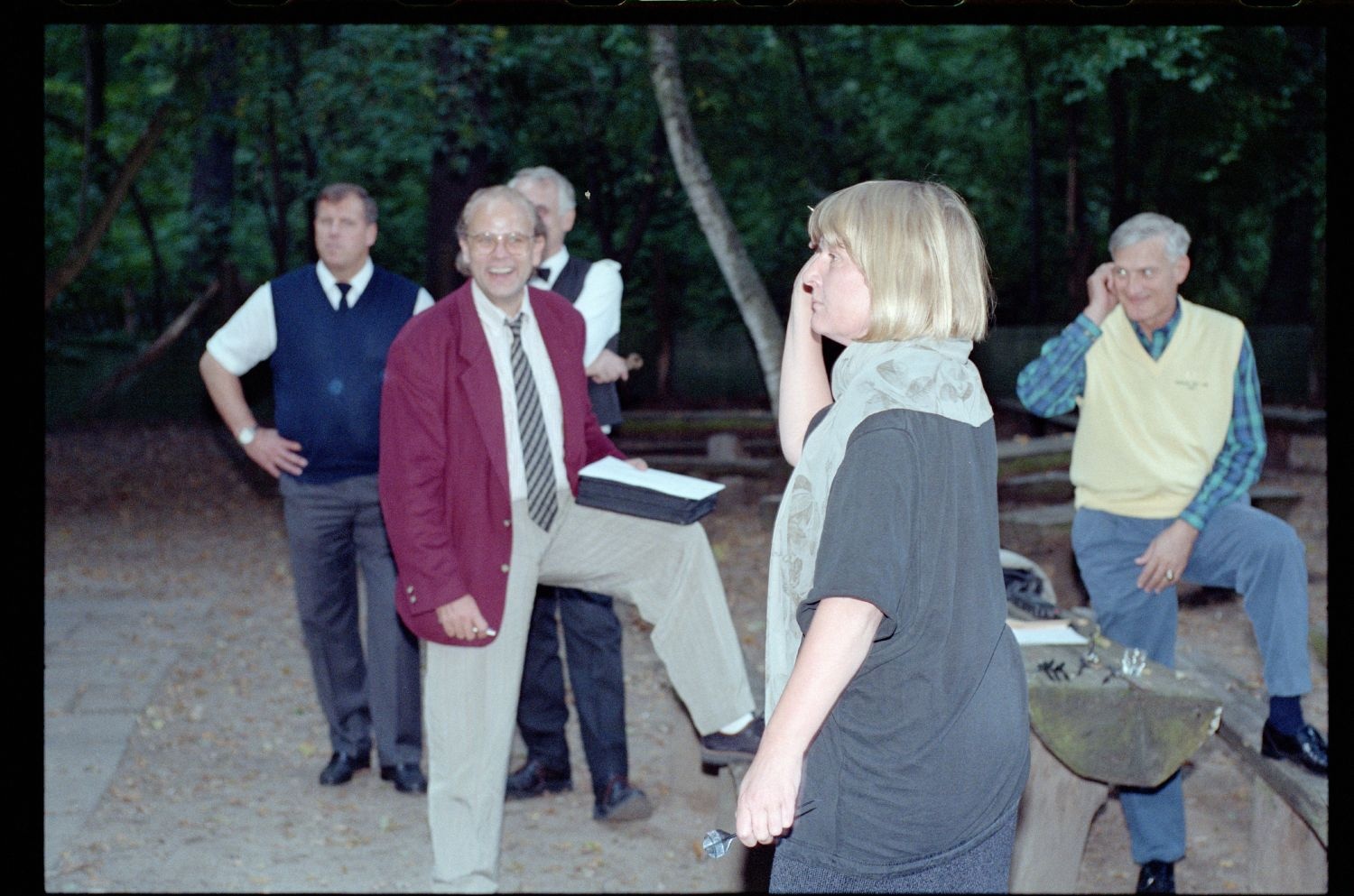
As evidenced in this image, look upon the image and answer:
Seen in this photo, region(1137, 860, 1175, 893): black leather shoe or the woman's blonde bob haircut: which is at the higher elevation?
the woman's blonde bob haircut

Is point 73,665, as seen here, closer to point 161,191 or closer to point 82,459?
point 82,459

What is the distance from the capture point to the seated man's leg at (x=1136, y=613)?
14.9ft

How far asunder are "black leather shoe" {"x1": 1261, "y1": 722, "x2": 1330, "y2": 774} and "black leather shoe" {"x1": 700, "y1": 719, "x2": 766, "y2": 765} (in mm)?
1535

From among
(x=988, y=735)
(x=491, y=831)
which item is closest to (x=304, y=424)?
(x=491, y=831)

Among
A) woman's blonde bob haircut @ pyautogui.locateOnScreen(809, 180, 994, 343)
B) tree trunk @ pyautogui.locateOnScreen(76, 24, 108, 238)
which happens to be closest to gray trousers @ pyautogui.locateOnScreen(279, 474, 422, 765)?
woman's blonde bob haircut @ pyautogui.locateOnScreen(809, 180, 994, 343)

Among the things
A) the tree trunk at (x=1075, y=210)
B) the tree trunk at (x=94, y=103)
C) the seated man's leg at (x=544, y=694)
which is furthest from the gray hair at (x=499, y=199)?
the tree trunk at (x=1075, y=210)

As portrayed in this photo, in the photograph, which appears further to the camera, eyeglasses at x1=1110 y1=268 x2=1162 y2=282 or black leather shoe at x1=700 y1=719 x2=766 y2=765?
eyeglasses at x1=1110 y1=268 x2=1162 y2=282

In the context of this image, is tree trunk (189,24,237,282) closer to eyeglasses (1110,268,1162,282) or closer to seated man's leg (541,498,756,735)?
seated man's leg (541,498,756,735)

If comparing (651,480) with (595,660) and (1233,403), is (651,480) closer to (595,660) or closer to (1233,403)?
(595,660)

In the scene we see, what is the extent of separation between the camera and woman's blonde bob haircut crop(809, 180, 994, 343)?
2352 mm

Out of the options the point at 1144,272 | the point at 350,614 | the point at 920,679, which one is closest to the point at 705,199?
the point at 350,614

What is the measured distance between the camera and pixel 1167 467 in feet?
14.8

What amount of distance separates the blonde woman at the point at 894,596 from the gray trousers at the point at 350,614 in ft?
10.2

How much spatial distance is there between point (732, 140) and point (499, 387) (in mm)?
14690
